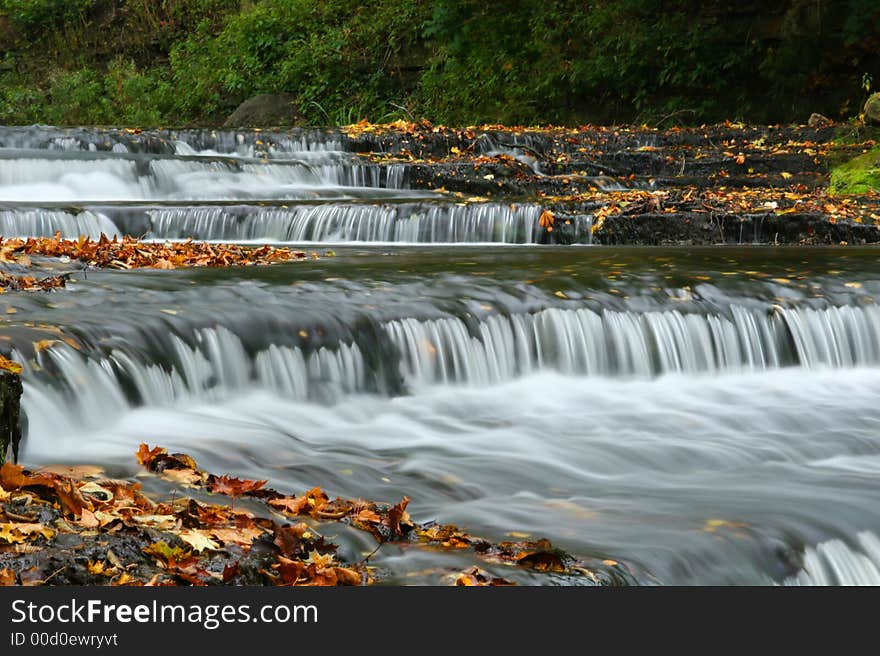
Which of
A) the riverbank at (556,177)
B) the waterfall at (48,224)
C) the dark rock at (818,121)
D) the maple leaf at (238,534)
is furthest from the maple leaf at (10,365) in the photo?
the dark rock at (818,121)

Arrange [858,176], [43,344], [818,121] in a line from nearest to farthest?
[43,344], [858,176], [818,121]

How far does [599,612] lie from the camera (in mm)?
2955

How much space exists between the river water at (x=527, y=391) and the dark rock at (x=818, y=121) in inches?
325

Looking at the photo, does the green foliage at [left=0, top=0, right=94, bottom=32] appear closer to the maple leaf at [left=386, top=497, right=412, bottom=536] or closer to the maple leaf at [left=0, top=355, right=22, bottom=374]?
the maple leaf at [left=0, top=355, right=22, bottom=374]

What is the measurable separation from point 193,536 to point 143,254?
207 inches

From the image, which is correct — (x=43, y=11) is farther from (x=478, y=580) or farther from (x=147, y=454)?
(x=478, y=580)

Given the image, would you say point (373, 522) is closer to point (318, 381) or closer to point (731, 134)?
point (318, 381)

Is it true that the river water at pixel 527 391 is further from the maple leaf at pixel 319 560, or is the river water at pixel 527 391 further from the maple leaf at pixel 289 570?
the maple leaf at pixel 289 570

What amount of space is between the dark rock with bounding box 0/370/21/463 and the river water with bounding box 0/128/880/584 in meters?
0.37

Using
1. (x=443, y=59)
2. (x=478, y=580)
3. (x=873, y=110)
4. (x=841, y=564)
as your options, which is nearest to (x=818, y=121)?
(x=873, y=110)

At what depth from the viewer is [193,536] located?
10.7 ft

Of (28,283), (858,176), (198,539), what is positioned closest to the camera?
(198,539)

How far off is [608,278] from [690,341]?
0.89 metres

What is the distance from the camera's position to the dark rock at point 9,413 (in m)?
3.78
